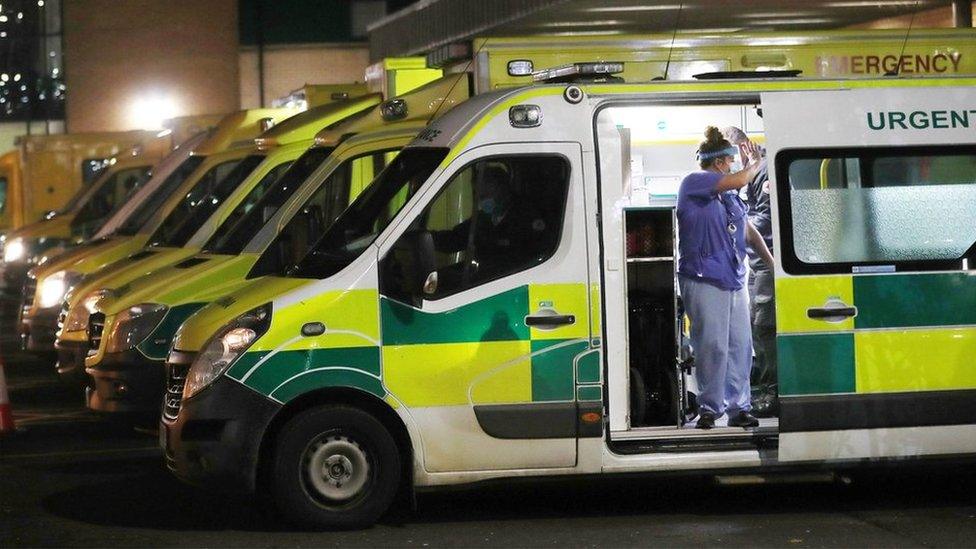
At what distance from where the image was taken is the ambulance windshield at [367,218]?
26.0 ft

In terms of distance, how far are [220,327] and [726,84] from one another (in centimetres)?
272

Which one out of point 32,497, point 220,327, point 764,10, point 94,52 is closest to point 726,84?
point 220,327

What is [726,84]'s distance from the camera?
27.1 feet

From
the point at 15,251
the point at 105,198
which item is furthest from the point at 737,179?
the point at 15,251

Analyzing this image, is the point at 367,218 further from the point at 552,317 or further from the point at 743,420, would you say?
the point at 743,420

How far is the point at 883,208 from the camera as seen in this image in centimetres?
827

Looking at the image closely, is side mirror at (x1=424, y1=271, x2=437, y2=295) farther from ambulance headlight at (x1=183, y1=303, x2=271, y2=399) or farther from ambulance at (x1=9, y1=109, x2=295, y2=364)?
ambulance at (x1=9, y1=109, x2=295, y2=364)

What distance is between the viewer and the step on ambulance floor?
25.4 ft

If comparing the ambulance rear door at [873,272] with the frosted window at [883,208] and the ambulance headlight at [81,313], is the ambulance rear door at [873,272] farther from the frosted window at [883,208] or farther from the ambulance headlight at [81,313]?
the ambulance headlight at [81,313]

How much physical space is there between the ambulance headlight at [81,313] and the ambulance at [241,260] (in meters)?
0.30

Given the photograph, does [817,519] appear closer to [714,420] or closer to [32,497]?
[714,420]

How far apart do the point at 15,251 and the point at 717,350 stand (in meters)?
13.5

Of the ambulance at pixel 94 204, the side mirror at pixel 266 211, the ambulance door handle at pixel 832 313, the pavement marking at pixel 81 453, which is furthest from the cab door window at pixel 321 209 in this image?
the ambulance at pixel 94 204

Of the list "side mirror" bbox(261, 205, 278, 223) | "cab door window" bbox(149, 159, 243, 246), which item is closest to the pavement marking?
"side mirror" bbox(261, 205, 278, 223)
